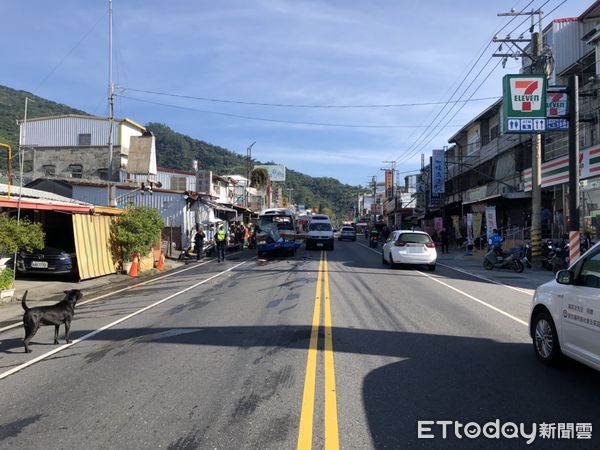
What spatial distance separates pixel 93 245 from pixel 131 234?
175 centimetres

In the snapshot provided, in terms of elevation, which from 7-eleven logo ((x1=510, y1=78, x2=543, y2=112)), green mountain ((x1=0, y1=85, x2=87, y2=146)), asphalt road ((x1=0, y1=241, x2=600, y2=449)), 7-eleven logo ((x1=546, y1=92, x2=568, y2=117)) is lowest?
asphalt road ((x1=0, y1=241, x2=600, y2=449))

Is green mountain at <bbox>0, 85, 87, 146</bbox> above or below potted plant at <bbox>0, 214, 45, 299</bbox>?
above

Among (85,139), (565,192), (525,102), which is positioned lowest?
(565,192)

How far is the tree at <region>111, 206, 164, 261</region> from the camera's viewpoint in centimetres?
1861

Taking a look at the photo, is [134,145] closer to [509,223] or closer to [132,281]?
[132,281]

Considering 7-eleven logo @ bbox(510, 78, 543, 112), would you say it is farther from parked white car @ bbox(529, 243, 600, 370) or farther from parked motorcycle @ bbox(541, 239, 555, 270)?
parked white car @ bbox(529, 243, 600, 370)

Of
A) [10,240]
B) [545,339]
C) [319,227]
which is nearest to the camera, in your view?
[545,339]

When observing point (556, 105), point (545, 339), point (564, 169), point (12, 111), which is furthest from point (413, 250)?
point (12, 111)

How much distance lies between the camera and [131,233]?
18.7 metres

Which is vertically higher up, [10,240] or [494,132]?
[494,132]

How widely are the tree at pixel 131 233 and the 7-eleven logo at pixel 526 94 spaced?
14.1 metres

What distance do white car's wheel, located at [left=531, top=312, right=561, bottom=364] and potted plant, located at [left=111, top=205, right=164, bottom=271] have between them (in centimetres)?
1541

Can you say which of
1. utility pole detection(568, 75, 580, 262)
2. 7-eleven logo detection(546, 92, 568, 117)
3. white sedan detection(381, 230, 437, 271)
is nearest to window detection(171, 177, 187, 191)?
white sedan detection(381, 230, 437, 271)

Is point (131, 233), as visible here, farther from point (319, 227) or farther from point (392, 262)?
point (319, 227)
